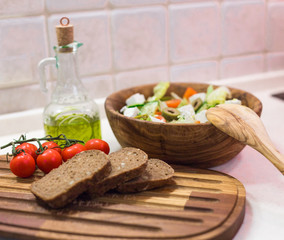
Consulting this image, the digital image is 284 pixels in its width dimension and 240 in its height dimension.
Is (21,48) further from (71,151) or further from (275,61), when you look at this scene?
(275,61)

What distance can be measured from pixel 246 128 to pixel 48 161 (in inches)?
17.3

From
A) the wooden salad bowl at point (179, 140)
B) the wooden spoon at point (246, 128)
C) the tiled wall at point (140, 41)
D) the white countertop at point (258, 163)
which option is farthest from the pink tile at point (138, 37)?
the wooden spoon at point (246, 128)

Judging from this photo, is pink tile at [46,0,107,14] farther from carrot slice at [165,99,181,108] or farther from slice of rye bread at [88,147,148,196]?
slice of rye bread at [88,147,148,196]

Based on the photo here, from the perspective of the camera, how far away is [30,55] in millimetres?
1215

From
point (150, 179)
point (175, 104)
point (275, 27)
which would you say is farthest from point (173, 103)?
point (275, 27)

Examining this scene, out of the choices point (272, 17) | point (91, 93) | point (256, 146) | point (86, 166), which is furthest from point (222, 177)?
point (272, 17)

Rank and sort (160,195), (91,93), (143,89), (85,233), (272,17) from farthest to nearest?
(272,17)
(91,93)
(143,89)
(160,195)
(85,233)

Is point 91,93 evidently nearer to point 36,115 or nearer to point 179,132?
point 36,115

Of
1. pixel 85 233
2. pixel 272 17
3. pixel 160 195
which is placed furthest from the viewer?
pixel 272 17

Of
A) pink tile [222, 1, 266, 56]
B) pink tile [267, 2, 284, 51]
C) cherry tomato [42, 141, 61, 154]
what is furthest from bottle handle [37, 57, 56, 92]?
pink tile [267, 2, 284, 51]

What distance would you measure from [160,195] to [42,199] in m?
0.23

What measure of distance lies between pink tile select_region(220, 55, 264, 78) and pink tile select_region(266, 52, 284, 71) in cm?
4

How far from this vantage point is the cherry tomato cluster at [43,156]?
868 millimetres

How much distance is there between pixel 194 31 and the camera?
1.46 m
